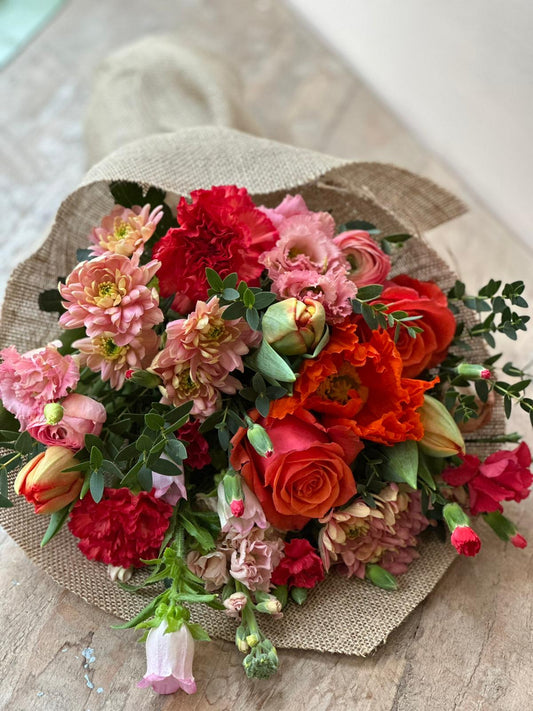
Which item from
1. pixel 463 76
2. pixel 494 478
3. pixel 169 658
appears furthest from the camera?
pixel 463 76

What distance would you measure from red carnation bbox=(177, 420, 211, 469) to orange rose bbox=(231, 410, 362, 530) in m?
0.04

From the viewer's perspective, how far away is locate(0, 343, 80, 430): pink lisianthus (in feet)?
1.81

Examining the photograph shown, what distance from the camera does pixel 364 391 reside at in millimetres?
593

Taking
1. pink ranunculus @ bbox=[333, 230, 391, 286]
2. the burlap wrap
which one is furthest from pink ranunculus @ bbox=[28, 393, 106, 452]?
pink ranunculus @ bbox=[333, 230, 391, 286]

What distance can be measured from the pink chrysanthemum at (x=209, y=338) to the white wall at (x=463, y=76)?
2.24 feet

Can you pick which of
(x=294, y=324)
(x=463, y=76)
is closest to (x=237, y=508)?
(x=294, y=324)

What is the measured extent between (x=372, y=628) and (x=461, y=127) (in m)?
0.86

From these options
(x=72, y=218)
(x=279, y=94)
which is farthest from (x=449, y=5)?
(x=72, y=218)

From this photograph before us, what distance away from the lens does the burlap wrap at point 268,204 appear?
59 centimetres

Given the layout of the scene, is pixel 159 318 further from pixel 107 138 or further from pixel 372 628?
pixel 107 138

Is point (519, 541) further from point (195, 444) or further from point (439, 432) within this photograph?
point (195, 444)

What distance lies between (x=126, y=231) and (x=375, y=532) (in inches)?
13.3

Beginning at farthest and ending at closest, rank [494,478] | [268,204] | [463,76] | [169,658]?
[463,76], [268,204], [494,478], [169,658]

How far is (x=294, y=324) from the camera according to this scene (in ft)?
1.71
